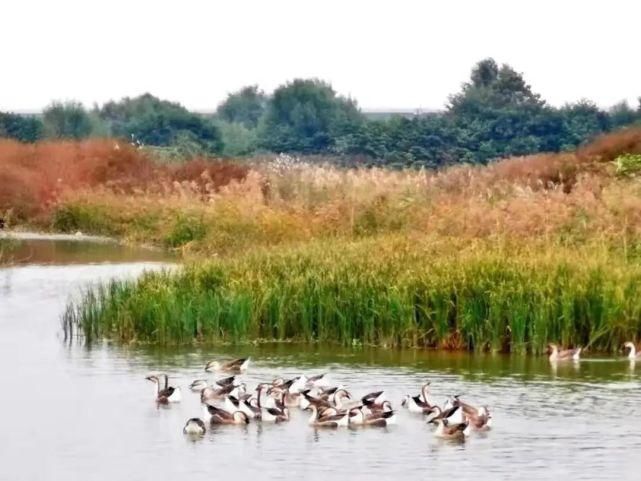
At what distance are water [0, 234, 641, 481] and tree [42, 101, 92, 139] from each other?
51.4 metres

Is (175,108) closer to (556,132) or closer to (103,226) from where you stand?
(556,132)

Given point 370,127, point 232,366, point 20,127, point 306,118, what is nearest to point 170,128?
point 20,127

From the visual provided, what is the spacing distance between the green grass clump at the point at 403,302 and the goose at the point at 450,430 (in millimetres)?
3798

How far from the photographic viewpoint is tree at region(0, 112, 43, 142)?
2645 inches

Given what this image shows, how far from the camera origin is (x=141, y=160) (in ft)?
134

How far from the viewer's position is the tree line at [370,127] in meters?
58.9

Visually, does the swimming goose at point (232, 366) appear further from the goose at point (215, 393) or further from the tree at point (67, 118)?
the tree at point (67, 118)

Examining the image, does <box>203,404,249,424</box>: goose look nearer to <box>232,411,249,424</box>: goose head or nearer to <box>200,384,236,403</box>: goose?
<box>232,411,249,424</box>: goose head

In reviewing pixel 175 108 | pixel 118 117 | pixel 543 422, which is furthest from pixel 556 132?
pixel 543 422

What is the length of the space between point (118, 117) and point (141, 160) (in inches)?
1932

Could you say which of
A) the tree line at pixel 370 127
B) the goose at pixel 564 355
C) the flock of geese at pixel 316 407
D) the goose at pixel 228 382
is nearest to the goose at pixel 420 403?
the flock of geese at pixel 316 407

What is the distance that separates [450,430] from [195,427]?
2037 mm

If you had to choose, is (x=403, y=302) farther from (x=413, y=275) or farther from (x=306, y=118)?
(x=306, y=118)

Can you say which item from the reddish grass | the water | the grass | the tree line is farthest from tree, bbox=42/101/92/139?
the water
